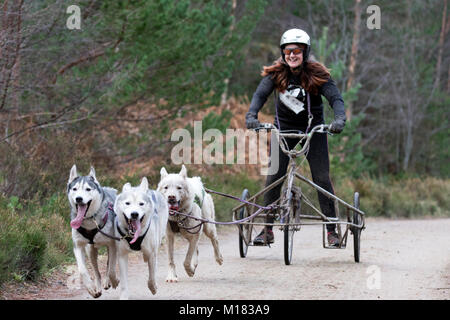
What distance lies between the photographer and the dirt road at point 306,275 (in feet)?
25.9

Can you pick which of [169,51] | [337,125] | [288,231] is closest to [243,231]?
[288,231]

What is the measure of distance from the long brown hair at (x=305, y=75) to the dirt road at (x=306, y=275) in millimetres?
2282

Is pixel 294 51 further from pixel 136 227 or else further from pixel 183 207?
pixel 136 227

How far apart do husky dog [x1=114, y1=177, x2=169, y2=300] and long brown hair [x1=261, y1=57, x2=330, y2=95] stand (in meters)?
2.78

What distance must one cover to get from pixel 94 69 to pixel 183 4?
264 cm

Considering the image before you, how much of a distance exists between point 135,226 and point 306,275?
8.81ft

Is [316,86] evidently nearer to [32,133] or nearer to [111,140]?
[32,133]

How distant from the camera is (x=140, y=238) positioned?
7.38 m

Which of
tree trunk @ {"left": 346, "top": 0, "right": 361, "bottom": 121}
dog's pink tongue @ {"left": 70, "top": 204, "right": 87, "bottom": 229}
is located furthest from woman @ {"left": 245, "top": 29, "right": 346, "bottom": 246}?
tree trunk @ {"left": 346, "top": 0, "right": 361, "bottom": 121}

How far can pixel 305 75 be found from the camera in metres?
9.66

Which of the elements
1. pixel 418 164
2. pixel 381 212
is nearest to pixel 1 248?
pixel 381 212

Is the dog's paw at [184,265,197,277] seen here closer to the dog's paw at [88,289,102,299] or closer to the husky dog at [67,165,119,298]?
the husky dog at [67,165,119,298]

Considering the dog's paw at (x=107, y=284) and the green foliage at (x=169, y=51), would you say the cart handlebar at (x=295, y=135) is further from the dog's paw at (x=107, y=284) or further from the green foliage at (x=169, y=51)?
the green foliage at (x=169, y=51)

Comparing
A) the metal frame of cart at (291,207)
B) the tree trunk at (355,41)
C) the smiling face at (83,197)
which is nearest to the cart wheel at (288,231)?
the metal frame of cart at (291,207)
